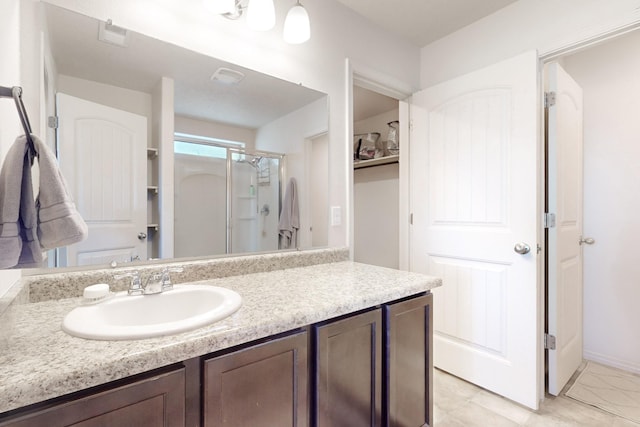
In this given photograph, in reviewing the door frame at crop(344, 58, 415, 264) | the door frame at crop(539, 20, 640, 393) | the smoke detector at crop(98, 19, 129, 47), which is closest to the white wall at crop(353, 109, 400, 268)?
the door frame at crop(344, 58, 415, 264)

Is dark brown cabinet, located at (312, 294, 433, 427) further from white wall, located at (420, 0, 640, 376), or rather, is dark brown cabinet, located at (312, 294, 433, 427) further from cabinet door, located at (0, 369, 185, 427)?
white wall, located at (420, 0, 640, 376)

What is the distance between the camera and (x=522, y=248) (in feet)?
5.38

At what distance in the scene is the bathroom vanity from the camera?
554 millimetres

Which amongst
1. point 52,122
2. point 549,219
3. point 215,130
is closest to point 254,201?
point 215,130

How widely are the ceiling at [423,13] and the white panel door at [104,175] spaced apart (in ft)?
4.65

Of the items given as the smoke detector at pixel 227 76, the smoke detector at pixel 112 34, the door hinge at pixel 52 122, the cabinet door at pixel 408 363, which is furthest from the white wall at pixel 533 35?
the door hinge at pixel 52 122

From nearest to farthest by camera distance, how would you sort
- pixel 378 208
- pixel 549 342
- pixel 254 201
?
pixel 254 201 → pixel 549 342 → pixel 378 208

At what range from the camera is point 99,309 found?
2.81ft

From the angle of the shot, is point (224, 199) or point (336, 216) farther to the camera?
point (336, 216)

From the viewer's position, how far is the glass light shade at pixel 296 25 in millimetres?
1374

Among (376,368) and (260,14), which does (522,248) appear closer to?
(376,368)

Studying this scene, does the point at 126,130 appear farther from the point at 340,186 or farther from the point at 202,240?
the point at 340,186

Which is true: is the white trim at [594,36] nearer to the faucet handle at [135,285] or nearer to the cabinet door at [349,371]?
the cabinet door at [349,371]

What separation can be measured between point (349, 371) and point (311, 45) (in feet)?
5.23
